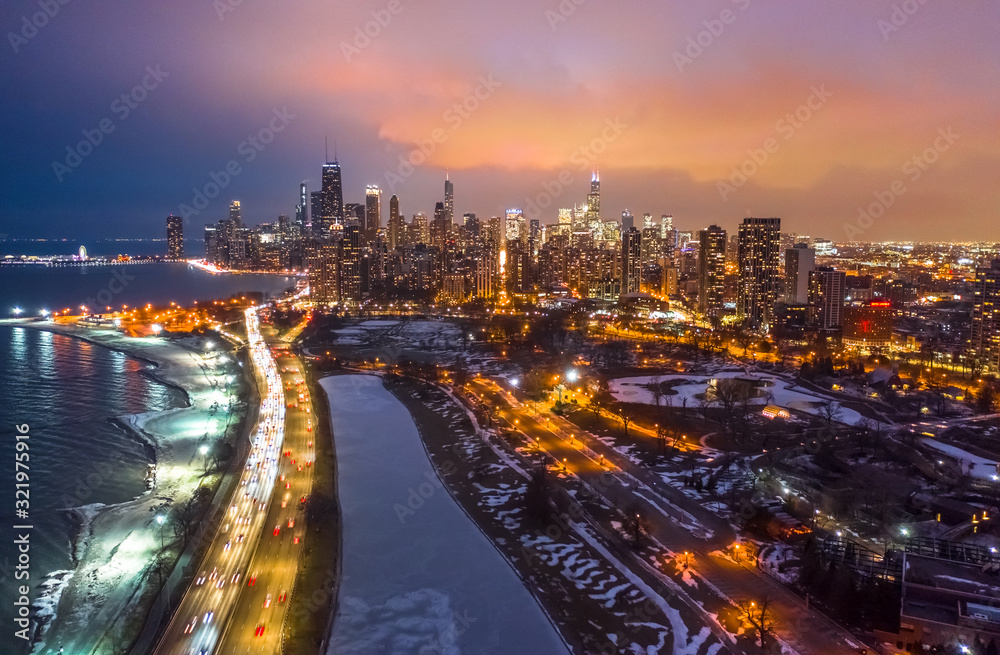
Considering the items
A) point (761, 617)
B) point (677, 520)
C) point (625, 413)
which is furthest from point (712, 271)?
point (761, 617)

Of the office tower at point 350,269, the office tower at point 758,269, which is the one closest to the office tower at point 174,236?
the office tower at point 350,269

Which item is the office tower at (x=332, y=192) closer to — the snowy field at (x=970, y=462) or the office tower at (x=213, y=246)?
the office tower at (x=213, y=246)

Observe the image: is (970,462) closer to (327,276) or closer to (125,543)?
(125,543)

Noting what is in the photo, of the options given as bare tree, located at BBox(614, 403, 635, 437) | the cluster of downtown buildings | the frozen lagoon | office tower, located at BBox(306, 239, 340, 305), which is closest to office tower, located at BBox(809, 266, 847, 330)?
the cluster of downtown buildings

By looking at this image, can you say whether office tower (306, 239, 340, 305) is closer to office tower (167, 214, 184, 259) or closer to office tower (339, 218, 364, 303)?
office tower (339, 218, 364, 303)

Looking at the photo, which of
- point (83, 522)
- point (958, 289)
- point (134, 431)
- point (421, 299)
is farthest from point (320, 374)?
point (958, 289)
